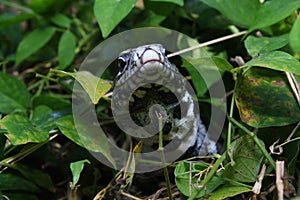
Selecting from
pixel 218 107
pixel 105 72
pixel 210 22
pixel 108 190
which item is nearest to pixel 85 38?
pixel 105 72

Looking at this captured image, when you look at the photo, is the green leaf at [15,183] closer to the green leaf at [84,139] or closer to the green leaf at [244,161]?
the green leaf at [84,139]

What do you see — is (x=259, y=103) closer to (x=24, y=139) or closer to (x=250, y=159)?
(x=250, y=159)

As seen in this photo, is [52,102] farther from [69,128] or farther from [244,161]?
[244,161]

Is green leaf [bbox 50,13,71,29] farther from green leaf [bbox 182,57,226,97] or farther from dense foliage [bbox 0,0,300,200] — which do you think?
green leaf [bbox 182,57,226,97]

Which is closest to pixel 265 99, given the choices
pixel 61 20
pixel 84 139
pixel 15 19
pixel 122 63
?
pixel 122 63

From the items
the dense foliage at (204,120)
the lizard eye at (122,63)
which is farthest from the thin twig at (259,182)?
the lizard eye at (122,63)

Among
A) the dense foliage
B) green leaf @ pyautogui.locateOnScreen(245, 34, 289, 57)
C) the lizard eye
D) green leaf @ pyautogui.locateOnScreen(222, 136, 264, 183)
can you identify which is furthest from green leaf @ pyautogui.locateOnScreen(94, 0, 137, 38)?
green leaf @ pyautogui.locateOnScreen(222, 136, 264, 183)
